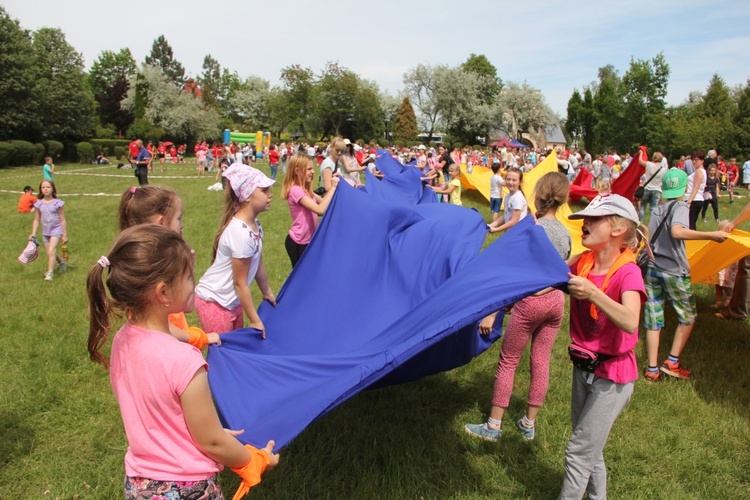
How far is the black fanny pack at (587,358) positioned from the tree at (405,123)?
72520 millimetres

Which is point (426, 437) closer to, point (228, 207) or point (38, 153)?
point (228, 207)

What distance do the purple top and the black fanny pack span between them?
28.0ft

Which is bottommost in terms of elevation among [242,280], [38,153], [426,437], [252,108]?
[426,437]

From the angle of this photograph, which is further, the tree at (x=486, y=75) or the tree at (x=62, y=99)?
the tree at (x=486, y=75)

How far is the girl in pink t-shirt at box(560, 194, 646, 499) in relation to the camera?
2916 mm

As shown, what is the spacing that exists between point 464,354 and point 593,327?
1.16m

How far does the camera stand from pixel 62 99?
41.1 m

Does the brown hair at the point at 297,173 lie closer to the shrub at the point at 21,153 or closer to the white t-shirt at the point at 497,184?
the white t-shirt at the point at 497,184

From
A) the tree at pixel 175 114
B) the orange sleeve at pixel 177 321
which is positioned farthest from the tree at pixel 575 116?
the orange sleeve at pixel 177 321

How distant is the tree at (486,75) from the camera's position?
77.0m

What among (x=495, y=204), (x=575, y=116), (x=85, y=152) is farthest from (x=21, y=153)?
(x=575, y=116)

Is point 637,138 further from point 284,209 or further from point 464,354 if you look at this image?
point 464,354

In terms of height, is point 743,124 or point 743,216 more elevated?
point 743,124

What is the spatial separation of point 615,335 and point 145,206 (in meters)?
2.89
